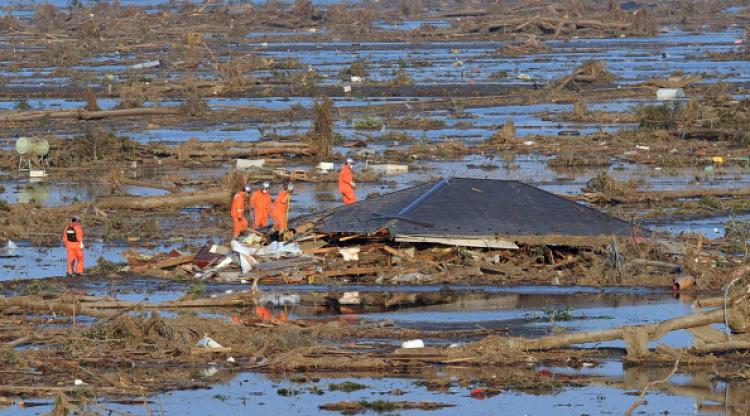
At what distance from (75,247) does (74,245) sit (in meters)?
0.06

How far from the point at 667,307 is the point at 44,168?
23334 millimetres

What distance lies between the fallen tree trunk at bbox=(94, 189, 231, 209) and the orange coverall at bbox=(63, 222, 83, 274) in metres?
7.14

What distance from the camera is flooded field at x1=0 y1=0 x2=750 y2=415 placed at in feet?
54.5

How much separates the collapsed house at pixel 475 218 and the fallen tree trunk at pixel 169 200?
6450mm

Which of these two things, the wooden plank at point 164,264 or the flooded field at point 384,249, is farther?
the wooden plank at point 164,264

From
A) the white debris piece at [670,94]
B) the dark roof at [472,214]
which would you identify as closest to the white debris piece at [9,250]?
the dark roof at [472,214]

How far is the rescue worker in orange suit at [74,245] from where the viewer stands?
24125 mm

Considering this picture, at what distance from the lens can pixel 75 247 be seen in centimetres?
2434

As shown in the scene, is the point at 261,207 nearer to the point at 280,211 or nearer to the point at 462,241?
the point at 280,211

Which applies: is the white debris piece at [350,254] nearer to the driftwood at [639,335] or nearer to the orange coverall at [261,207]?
the orange coverall at [261,207]

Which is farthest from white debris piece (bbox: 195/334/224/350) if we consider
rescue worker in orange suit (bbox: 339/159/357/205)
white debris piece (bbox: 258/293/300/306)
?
rescue worker in orange suit (bbox: 339/159/357/205)

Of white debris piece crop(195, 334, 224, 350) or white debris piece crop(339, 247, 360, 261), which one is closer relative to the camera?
white debris piece crop(195, 334, 224, 350)

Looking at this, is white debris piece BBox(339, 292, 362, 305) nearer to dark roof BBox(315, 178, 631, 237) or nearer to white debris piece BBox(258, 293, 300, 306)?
white debris piece BBox(258, 293, 300, 306)

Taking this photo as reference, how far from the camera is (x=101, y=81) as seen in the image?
222ft
